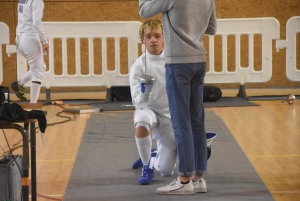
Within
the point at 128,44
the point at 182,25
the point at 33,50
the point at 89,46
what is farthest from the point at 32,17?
the point at 182,25

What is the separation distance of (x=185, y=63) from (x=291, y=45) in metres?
6.17

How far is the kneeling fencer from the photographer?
4.76 metres

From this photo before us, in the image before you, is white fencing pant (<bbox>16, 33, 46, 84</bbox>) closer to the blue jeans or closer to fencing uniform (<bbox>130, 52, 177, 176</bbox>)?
fencing uniform (<bbox>130, 52, 177, 176</bbox>)

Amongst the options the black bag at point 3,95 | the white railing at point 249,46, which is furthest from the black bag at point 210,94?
the black bag at point 3,95

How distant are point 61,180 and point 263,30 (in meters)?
5.79

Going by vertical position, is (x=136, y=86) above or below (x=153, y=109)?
above

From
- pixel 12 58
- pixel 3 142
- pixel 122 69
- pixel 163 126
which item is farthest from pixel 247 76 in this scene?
pixel 163 126

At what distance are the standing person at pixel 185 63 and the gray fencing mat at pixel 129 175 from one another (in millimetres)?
356

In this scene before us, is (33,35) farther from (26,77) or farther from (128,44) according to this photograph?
(128,44)

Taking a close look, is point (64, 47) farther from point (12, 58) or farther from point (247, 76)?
point (247, 76)

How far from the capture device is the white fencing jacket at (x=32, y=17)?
8.05m

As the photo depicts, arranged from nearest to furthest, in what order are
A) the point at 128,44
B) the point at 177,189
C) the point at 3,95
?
the point at 3,95
the point at 177,189
the point at 128,44

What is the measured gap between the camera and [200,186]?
14.7 feet

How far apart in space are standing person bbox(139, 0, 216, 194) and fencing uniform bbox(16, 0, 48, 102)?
398cm
